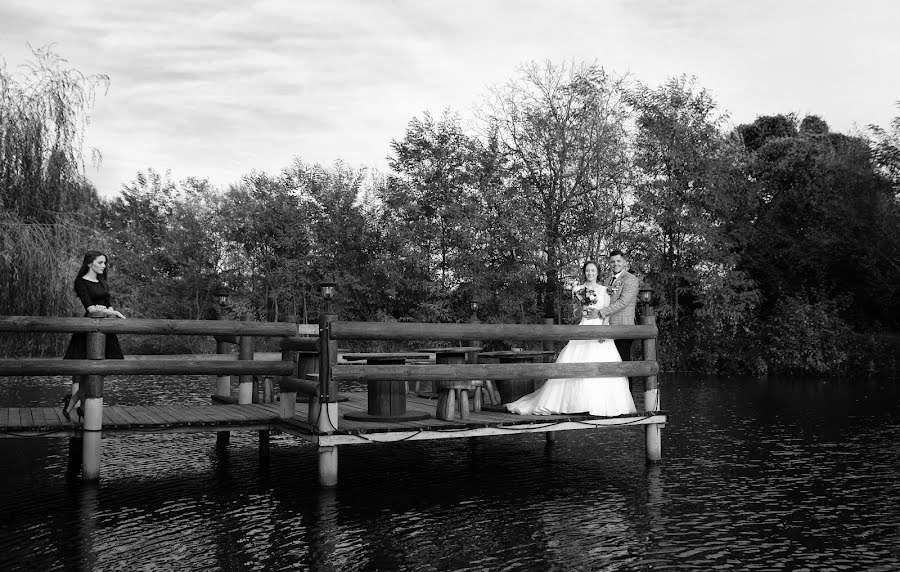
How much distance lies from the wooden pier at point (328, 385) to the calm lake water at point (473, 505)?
650 millimetres

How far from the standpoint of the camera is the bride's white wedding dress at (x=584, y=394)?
10.5 meters

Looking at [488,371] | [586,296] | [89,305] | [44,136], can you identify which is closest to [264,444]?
[89,305]

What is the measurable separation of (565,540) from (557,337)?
315cm

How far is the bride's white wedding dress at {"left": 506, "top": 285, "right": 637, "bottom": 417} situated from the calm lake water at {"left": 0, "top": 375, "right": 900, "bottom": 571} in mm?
817

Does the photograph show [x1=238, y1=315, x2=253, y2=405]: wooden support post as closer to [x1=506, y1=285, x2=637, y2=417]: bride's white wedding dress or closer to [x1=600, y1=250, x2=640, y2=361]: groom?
[x1=506, y1=285, x2=637, y2=417]: bride's white wedding dress

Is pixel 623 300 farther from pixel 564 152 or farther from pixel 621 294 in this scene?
pixel 564 152

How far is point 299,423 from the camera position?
9.45m

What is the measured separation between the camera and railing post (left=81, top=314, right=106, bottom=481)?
923cm

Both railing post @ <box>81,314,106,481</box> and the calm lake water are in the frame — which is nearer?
the calm lake water

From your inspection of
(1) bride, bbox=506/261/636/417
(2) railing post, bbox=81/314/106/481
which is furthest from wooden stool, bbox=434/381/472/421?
(2) railing post, bbox=81/314/106/481

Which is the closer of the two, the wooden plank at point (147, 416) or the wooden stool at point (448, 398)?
the wooden plank at point (147, 416)

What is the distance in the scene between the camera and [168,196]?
48.2 metres

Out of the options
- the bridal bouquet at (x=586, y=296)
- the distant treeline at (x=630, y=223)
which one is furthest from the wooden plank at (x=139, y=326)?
the distant treeline at (x=630, y=223)

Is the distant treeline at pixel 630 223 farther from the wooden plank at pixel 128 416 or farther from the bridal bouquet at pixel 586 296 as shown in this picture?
the wooden plank at pixel 128 416
